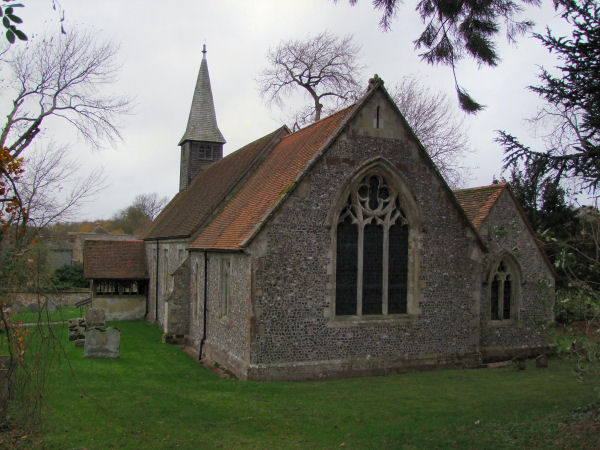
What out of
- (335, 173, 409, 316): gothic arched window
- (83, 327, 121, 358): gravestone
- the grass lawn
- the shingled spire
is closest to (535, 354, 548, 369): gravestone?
the grass lawn

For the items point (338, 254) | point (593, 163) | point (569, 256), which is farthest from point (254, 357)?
point (593, 163)

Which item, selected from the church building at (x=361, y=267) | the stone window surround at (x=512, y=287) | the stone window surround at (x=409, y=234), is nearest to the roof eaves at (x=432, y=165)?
the church building at (x=361, y=267)

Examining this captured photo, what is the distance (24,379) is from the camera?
823 centimetres

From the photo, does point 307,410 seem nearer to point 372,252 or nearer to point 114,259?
point 372,252

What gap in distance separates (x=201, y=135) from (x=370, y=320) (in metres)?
19.2

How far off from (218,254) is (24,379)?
9.24 metres

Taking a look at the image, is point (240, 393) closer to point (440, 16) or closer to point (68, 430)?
point (68, 430)

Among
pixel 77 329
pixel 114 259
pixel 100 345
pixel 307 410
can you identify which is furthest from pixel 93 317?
pixel 307 410

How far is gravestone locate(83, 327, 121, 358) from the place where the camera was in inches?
683

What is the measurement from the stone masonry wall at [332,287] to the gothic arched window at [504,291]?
2383 millimetres

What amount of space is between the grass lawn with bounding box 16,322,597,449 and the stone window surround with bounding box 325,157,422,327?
64.3 inches

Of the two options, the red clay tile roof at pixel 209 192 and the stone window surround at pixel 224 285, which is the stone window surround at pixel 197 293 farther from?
the stone window surround at pixel 224 285

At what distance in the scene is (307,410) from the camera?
452 inches

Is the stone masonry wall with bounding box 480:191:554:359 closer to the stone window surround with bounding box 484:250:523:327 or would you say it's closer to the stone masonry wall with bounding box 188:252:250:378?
the stone window surround with bounding box 484:250:523:327
